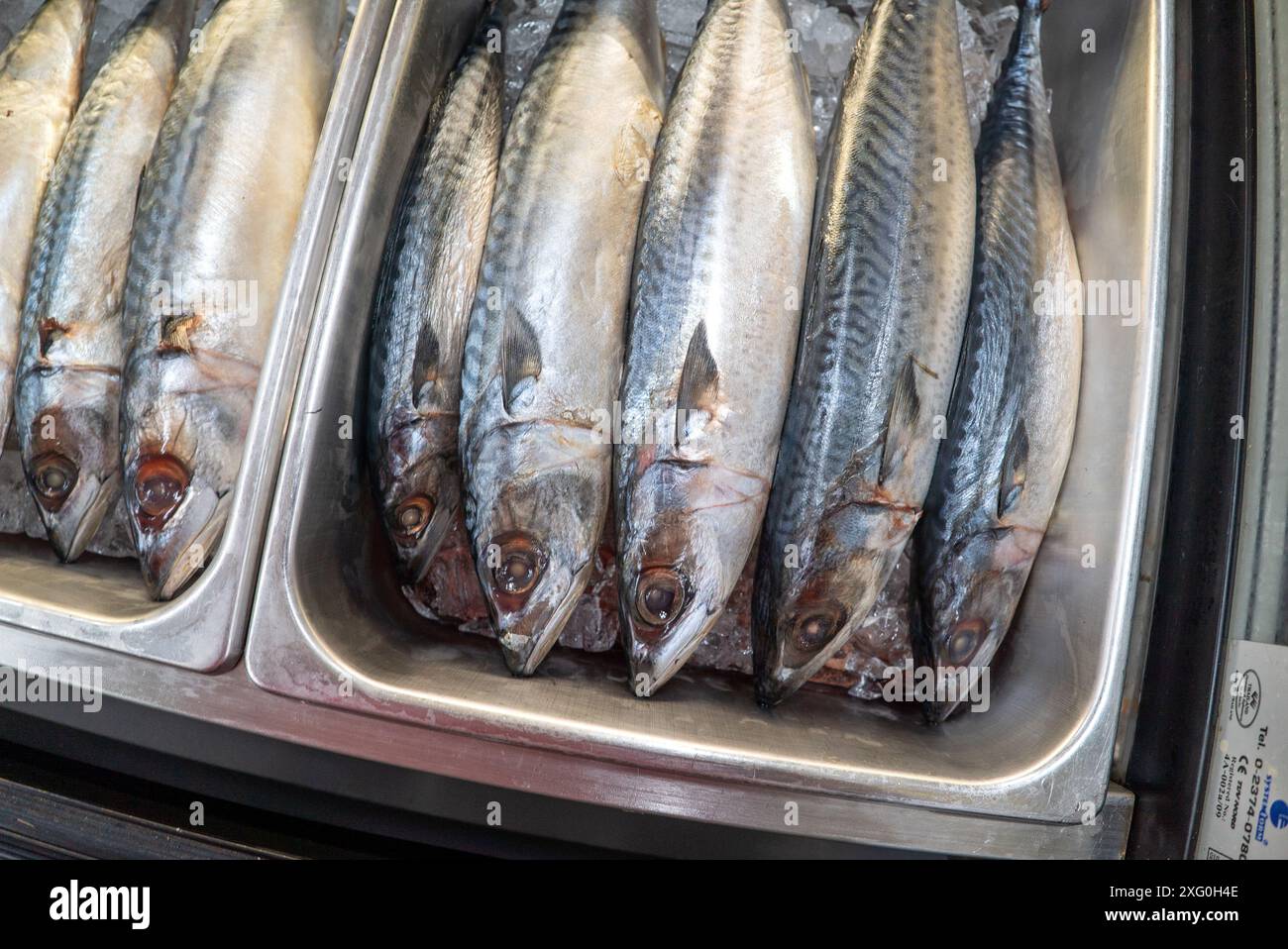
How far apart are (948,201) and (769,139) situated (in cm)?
35

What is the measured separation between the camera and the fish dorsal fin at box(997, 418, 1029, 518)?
1257mm

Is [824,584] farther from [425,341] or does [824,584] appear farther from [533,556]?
[425,341]

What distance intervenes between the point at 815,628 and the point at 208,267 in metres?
1.38

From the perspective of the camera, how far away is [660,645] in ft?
4.11

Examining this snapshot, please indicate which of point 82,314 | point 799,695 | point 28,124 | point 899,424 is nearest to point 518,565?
point 799,695

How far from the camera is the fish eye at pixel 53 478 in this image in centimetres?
147

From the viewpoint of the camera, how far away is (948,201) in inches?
49.9

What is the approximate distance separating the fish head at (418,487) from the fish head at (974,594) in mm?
957

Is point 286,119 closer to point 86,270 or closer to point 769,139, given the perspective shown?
point 86,270

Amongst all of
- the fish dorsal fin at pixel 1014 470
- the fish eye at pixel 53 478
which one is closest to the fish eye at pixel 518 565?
the fish dorsal fin at pixel 1014 470

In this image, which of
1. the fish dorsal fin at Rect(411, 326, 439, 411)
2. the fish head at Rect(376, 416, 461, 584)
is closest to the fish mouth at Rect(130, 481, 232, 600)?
the fish head at Rect(376, 416, 461, 584)

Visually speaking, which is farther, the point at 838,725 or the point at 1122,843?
the point at 838,725
